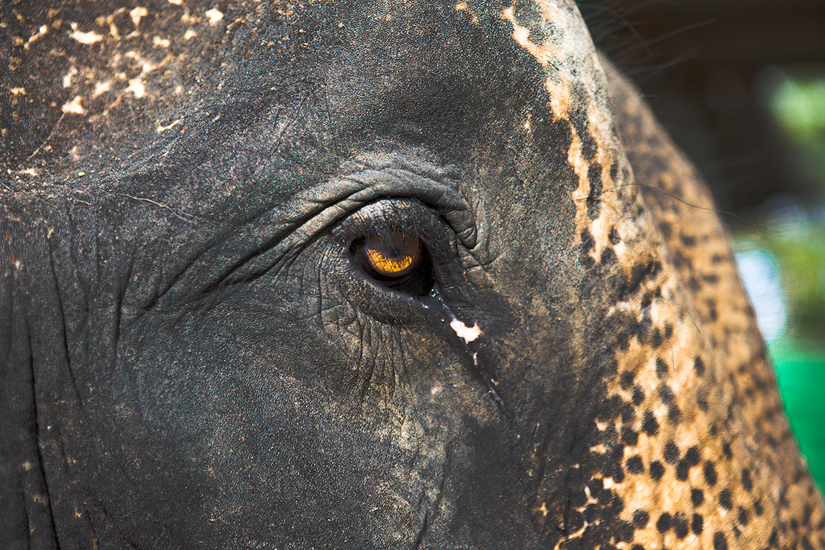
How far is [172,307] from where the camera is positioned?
1.13 meters

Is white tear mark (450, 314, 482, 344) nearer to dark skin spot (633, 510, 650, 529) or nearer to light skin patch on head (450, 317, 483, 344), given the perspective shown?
light skin patch on head (450, 317, 483, 344)

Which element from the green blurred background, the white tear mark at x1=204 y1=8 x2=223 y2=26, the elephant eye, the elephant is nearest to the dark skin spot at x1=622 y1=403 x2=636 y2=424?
the elephant

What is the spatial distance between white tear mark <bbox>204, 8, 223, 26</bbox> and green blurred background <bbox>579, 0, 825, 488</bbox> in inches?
34.7

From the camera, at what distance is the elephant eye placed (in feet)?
3.92

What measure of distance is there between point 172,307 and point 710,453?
0.99 m

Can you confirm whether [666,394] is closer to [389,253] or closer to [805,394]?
[389,253]

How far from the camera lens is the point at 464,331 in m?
1.20

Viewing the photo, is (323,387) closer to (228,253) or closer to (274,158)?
(228,253)

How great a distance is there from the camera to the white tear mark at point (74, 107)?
113 centimetres

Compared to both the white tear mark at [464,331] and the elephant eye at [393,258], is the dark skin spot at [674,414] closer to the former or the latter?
the white tear mark at [464,331]

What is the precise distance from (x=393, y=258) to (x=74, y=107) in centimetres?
58

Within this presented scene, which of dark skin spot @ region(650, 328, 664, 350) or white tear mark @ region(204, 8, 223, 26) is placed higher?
white tear mark @ region(204, 8, 223, 26)

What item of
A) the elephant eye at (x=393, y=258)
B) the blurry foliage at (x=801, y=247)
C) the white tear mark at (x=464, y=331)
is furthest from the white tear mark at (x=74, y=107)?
the blurry foliage at (x=801, y=247)

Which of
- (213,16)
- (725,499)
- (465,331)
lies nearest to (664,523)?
(725,499)
